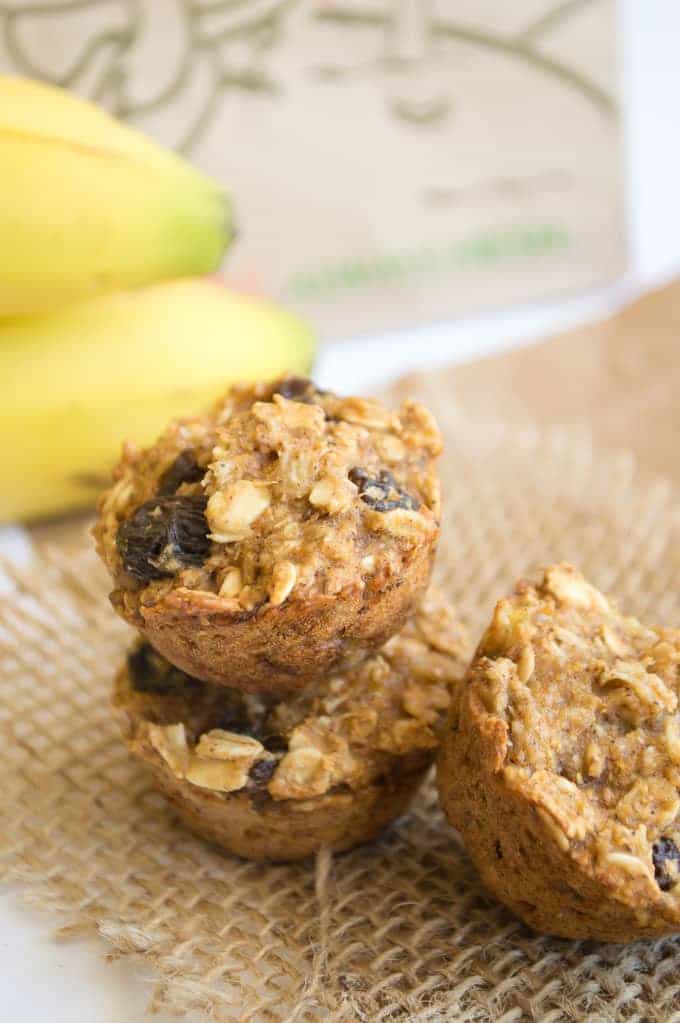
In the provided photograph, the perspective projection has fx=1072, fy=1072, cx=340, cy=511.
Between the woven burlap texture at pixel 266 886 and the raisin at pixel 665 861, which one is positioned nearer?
the raisin at pixel 665 861

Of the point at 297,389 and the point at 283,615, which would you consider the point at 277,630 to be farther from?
the point at 297,389

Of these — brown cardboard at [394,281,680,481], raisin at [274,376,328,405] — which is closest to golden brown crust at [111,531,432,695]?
raisin at [274,376,328,405]

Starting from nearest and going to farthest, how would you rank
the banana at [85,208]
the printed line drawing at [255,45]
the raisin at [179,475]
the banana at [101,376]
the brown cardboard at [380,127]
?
the raisin at [179,475] → the banana at [85,208] → the banana at [101,376] → the printed line drawing at [255,45] → the brown cardboard at [380,127]

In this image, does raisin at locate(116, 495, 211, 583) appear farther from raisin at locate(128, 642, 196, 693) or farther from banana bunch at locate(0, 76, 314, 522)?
banana bunch at locate(0, 76, 314, 522)

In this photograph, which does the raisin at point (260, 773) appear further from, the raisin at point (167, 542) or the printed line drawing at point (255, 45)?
the printed line drawing at point (255, 45)

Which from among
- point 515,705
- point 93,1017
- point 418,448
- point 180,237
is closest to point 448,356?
point 180,237

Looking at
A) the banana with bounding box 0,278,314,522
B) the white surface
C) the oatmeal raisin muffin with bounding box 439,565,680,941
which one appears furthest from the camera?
the white surface

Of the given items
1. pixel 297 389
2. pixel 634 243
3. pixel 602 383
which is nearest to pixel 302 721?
pixel 297 389

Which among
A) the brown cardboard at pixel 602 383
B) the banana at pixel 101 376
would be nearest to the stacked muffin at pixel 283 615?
the banana at pixel 101 376
